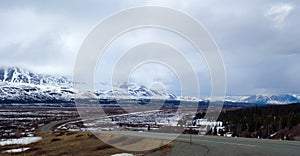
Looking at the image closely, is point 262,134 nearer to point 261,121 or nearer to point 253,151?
point 261,121

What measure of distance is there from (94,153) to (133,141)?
237 inches

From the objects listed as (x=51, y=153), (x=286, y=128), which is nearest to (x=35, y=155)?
(x=51, y=153)

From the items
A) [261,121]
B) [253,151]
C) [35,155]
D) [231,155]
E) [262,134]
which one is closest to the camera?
[231,155]

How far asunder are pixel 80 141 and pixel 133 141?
632 centimetres

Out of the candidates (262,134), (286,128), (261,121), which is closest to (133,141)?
(262,134)

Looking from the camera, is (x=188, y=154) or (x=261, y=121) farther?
(x=261, y=121)

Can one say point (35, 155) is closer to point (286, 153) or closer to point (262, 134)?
point (286, 153)

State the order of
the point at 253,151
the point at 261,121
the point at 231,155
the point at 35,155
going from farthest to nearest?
the point at 261,121 → the point at 35,155 → the point at 253,151 → the point at 231,155

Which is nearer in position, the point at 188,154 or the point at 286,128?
the point at 188,154

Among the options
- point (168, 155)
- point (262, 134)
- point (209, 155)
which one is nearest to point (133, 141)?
point (168, 155)

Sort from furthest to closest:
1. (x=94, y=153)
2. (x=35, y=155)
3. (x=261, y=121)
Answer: (x=261, y=121) → (x=35, y=155) → (x=94, y=153)

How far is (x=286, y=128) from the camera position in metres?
51.8

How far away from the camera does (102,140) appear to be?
33219mm

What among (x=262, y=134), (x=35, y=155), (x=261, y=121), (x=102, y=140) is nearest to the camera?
(x=35, y=155)
